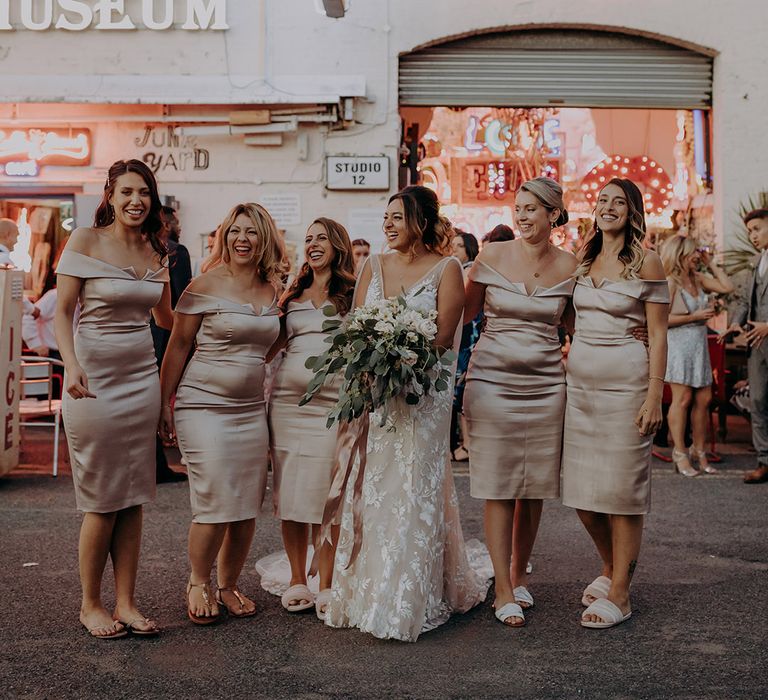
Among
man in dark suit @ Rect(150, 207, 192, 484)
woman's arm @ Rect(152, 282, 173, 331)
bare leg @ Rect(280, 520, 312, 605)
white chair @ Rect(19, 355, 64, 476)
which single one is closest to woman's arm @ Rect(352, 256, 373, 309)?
woman's arm @ Rect(152, 282, 173, 331)

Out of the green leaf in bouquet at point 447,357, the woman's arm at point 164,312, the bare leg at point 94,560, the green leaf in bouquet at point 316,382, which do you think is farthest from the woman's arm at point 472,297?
the bare leg at point 94,560

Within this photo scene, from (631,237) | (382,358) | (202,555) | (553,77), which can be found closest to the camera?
(382,358)

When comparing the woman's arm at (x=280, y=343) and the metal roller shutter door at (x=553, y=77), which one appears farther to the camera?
the metal roller shutter door at (x=553, y=77)

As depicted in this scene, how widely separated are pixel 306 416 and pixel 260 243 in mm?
918

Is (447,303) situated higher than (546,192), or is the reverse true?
(546,192)

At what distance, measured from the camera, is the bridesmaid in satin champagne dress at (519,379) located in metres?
5.34

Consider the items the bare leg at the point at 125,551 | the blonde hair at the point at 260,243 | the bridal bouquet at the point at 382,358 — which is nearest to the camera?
the bridal bouquet at the point at 382,358

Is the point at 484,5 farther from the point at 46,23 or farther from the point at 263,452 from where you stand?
the point at 263,452

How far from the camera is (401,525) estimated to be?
16.5 ft

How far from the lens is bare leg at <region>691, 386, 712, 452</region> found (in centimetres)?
978

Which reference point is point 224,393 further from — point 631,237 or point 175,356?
point 631,237

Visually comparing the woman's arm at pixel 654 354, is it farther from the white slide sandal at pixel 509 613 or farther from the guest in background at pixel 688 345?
the guest in background at pixel 688 345

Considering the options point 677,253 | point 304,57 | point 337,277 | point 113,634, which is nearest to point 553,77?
point 304,57

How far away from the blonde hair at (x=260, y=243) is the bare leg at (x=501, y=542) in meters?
1.66
